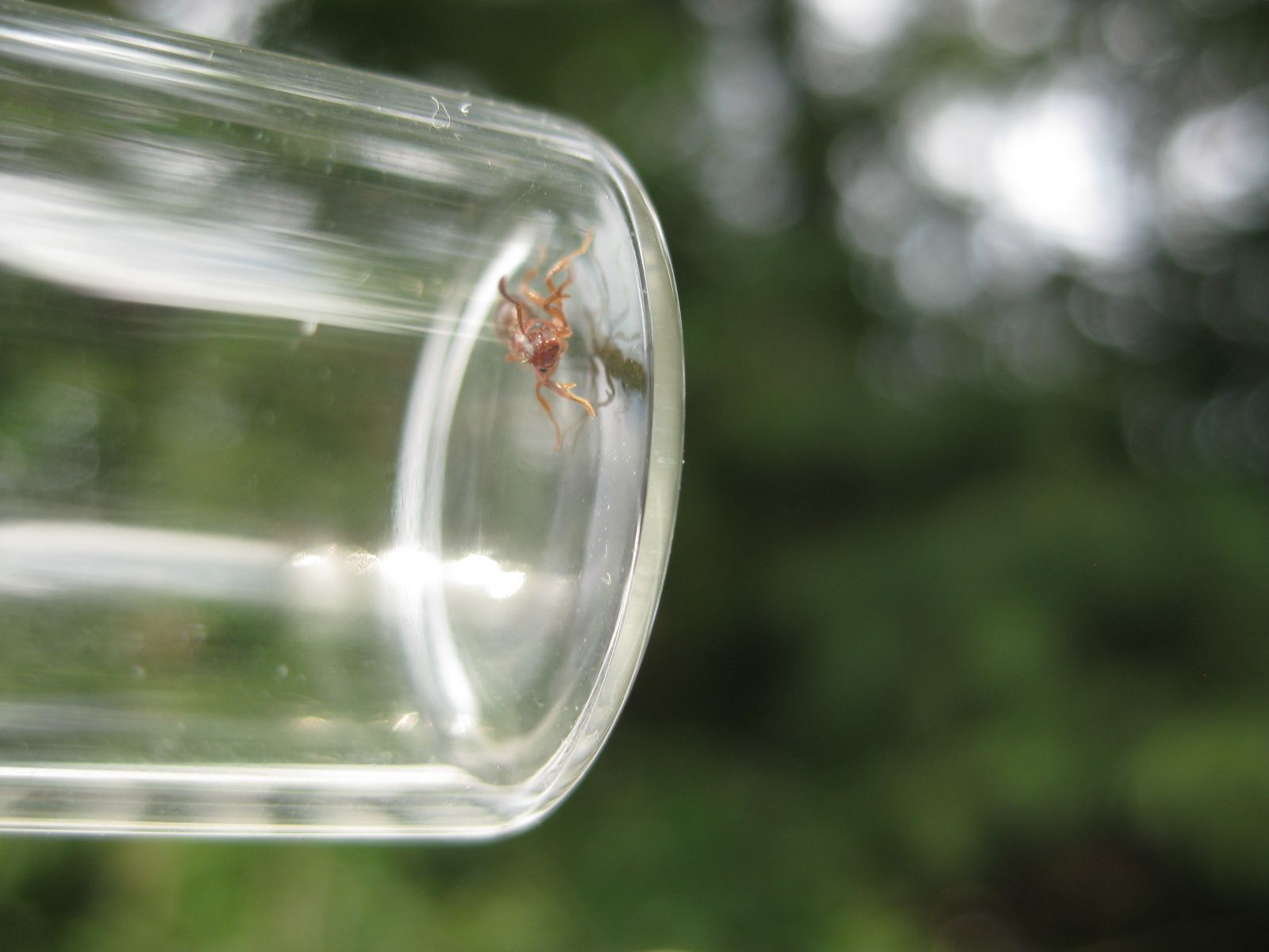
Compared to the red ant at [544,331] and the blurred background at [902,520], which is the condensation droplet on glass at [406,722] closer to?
the red ant at [544,331]

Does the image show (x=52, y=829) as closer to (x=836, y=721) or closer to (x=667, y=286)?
(x=667, y=286)

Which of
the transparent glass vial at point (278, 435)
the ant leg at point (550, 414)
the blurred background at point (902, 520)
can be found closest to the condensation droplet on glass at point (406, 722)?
the transparent glass vial at point (278, 435)

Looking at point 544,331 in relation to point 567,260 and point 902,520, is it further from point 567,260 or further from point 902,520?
point 902,520

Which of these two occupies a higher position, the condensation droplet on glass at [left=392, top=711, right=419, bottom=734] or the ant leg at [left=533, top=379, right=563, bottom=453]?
the ant leg at [left=533, top=379, right=563, bottom=453]

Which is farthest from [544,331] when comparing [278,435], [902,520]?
[902,520]

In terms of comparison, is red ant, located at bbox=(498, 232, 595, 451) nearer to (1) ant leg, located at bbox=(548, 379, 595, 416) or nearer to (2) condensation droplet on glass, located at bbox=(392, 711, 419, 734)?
(1) ant leg, located at bbox=(548, 379, 595, 416)

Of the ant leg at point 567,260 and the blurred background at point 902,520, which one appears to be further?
the blurred background at point 902,520

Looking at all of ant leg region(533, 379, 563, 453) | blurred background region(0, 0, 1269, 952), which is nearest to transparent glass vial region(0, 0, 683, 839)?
ant leg region(533, 379, 563, 453)

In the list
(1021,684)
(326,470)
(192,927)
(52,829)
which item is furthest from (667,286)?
(1021,684)
